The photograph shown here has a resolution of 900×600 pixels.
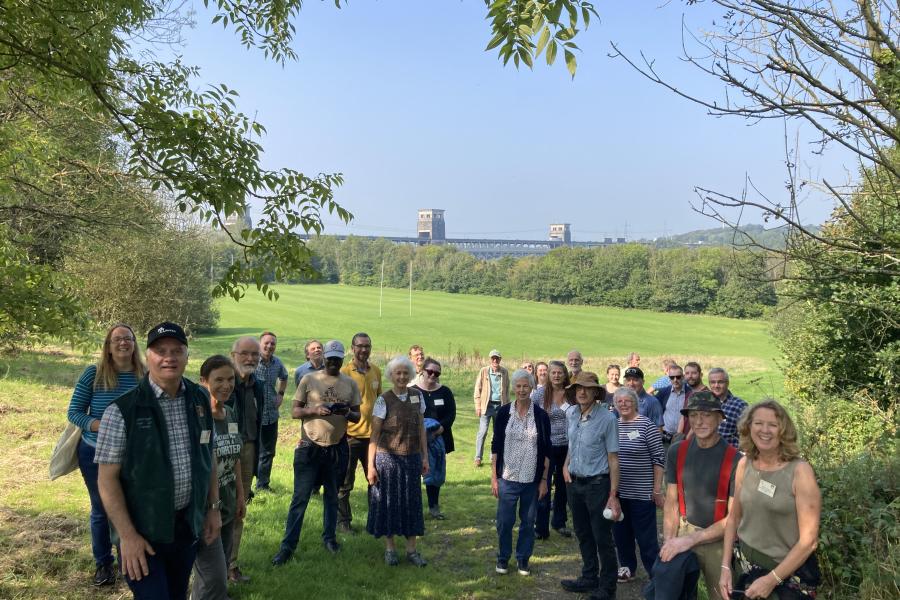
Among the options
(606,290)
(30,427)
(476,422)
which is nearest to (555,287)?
(606,290)

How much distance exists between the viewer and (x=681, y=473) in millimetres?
4262

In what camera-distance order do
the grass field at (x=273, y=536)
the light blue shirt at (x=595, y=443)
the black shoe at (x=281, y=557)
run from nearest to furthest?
the grass field at (x=273, y=536) < the light blue shirt at (x=595, y=443) < the black shoe at (x=281, y=557)

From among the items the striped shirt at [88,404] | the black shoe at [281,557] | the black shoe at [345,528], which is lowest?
the black shoe at [345,528]

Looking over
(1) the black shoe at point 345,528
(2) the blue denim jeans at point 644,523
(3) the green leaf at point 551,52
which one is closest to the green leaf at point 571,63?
(3) the green leaf at point 551,52

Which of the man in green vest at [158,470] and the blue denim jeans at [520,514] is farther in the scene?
the blue denim jeans at [520,514]

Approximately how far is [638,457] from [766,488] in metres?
2.25

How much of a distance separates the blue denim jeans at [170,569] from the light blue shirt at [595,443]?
11.2 feet

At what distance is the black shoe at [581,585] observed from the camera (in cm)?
562

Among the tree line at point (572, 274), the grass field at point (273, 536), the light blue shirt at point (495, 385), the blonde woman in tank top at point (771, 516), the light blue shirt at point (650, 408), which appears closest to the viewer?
the blonde woman in tank top at point (771, 516)

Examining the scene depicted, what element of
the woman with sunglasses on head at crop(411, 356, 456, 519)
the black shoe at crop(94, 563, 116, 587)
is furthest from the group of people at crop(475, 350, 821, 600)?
the black shoe at crop(94, 563, 116, 587)

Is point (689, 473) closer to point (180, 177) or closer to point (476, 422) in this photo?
point (180, 177)

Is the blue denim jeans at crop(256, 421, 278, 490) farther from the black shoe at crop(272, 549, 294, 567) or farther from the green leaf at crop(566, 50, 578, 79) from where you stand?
the green leaf at crop(566, 50, 578, 79)

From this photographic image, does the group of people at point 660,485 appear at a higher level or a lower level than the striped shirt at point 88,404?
lower

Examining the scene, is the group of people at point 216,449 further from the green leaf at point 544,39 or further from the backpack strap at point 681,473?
the backpack strap at point 681,473
